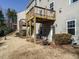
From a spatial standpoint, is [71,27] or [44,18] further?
[44,18]

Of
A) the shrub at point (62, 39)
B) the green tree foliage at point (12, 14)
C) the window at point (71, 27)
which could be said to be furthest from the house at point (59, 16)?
the green tree foliage at point (12, 14)

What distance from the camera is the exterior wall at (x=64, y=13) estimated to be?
1241 centimetres

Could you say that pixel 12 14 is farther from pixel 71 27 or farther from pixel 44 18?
pixel 71 27

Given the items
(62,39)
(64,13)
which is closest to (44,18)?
(64,13)

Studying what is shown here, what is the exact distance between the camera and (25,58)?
28.1ft

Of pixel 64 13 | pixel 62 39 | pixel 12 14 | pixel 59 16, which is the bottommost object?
pixel 62 39

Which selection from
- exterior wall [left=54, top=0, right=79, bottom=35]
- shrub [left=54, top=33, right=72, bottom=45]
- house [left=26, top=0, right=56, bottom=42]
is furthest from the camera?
house [left=26, top=0, right=56, bottom=42]

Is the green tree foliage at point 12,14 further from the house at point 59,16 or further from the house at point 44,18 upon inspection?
the house at point 59,16

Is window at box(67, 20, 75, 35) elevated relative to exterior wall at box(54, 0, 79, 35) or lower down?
lower down

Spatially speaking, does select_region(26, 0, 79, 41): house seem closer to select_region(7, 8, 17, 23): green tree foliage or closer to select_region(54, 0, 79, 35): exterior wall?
select_region(54, 0, 79, 35): exterior wall

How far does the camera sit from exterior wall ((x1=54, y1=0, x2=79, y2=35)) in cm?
1241

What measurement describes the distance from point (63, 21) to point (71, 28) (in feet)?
5.02

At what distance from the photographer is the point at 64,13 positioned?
46.1ft

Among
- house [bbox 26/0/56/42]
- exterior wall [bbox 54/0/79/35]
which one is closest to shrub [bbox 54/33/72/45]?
exterior wall [bbox 54/0/79/35]
